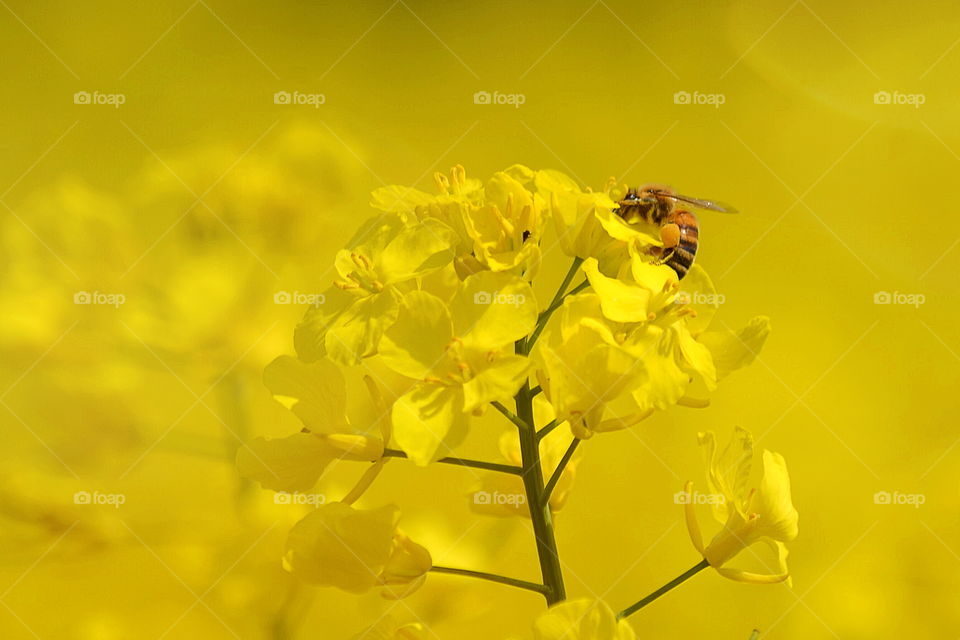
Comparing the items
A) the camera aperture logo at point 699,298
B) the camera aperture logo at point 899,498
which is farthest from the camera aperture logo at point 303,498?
the camera aperture logo at point 899,498

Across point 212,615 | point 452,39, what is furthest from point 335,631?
point 452,39

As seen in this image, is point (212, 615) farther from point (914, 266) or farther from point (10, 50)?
point (914, 266)

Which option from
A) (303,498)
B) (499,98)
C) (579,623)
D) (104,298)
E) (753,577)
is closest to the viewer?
(579,623)

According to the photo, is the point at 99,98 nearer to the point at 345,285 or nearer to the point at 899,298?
the point at 345,285

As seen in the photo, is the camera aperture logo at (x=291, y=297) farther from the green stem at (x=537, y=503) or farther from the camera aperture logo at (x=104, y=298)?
the green stem at (x=537, y=503)

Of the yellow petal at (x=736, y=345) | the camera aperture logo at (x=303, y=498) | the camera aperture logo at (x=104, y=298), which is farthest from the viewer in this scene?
the camera aperture logo at (x=104, y=298)

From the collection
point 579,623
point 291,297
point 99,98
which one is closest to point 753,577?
point 579,623
